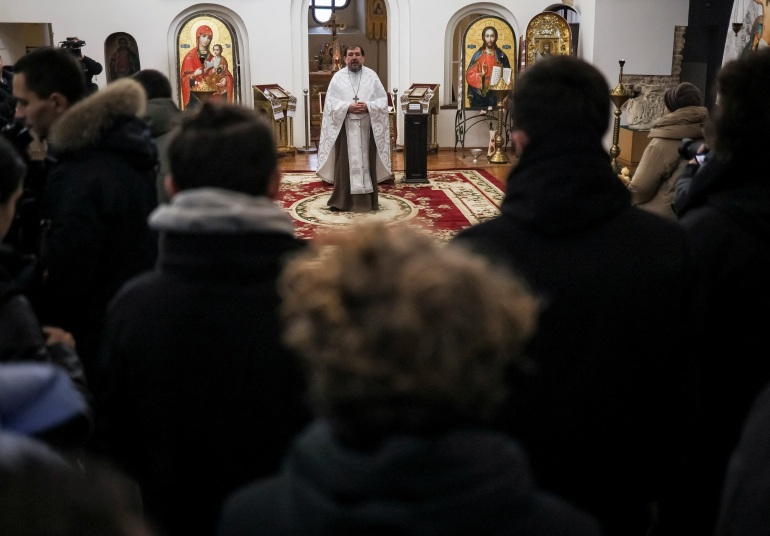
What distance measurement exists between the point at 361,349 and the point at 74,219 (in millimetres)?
2014

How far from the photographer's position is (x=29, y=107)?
3.14m

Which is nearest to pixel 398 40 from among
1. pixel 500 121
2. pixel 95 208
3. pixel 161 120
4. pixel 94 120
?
pixel 500 121

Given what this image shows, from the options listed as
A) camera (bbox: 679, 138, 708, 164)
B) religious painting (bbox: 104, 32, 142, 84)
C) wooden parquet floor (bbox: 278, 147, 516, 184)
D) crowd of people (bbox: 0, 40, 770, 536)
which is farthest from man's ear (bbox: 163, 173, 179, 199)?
religious painting (bbox: 104, 32, 142, 84)

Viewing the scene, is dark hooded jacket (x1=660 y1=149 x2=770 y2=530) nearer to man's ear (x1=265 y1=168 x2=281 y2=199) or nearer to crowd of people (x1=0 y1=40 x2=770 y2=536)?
crowd of people (x1=0 y1=40 x2=770 y2=536)

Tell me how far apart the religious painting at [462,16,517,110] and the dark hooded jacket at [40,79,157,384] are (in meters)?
12.0

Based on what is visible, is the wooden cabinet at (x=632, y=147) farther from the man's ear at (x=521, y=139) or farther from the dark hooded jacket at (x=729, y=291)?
the man's ear at (x=521, y=139)

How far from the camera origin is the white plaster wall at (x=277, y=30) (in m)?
13.6

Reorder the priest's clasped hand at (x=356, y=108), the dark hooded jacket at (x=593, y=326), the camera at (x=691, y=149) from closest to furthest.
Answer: the dark hooded jacket at (x=593, y=326), the camera at (x=691, y=149), the priest's clasped hand at (x=356, y=108)

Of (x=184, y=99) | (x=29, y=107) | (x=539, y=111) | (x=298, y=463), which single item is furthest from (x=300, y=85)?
(x=298, y=463)

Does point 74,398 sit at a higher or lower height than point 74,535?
lower

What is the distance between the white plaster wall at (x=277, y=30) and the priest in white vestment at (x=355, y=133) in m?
4.43

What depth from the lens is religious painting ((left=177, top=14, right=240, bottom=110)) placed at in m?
14.1

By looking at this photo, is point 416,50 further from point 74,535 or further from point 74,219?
point 74,535

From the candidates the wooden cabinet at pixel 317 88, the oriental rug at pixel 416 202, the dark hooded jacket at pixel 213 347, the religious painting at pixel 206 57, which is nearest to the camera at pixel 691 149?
the dark hooded jacket at pixel 213 347
